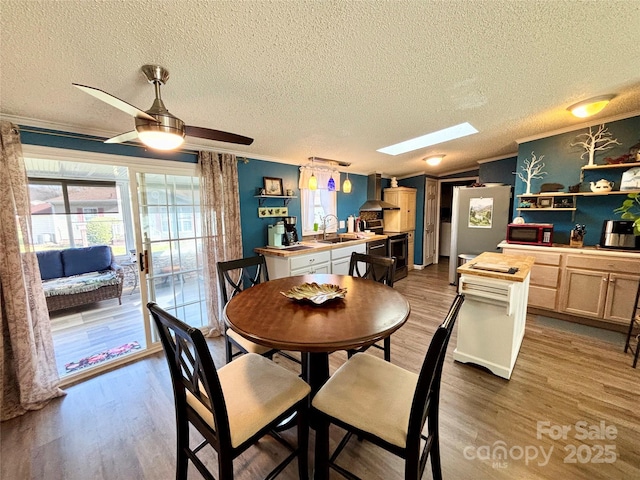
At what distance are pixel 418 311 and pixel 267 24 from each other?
3510mm

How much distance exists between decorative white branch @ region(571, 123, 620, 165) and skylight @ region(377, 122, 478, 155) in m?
1.40

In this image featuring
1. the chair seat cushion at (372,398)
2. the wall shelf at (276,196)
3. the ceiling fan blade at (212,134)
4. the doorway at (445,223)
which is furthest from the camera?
the doorway at (445,223)

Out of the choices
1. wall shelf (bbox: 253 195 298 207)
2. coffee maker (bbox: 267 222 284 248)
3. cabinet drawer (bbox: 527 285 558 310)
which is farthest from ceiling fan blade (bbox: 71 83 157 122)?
cabinet drawer (bbox: 527 285 558 310)

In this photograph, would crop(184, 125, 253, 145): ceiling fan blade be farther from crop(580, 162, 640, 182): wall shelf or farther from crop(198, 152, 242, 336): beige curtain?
crop(580, 162, 640, 182): wall shelf

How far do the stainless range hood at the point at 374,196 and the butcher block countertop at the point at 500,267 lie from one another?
2.54m

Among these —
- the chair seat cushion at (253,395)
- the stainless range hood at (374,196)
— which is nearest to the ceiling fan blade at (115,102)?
the chair seat cushion at (253,395)

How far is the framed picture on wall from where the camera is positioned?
347cm

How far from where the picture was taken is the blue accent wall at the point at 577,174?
117 inches

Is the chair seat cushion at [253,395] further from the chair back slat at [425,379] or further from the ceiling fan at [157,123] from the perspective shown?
the ceiling fan at [157,123]

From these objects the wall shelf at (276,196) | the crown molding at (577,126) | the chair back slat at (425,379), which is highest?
the crown molding at (577,126)

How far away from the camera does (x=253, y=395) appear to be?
1188 mm

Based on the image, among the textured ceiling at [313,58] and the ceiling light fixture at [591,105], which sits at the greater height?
the ceiling light fixture at [591,105]

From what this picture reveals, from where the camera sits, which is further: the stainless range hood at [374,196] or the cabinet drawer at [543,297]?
the stainless range hood at [374,196]

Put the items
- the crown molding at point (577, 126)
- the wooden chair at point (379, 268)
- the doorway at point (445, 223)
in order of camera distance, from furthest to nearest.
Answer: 1. the doorway at point (445, 223)
2. the crown molding at point (577, 126)
3. the wooden chair at point (379, 268)
